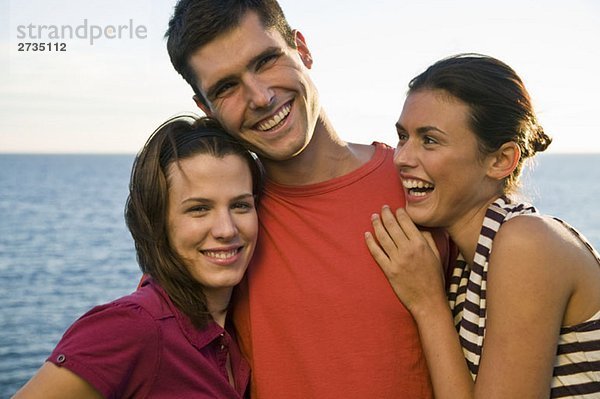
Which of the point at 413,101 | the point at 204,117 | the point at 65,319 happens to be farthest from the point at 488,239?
the point at 65,319

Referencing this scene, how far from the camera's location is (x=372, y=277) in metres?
2.91

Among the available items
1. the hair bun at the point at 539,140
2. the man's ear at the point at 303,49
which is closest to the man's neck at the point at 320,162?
A: the man's ear at the point at 303,49

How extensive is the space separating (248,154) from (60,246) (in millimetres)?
33105

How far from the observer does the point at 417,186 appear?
9.58ft

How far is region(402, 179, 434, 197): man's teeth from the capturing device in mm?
2904

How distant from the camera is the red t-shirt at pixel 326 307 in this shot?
282 cm

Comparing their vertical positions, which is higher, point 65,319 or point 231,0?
point 231,0

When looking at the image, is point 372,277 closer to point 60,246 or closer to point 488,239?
point 488,239

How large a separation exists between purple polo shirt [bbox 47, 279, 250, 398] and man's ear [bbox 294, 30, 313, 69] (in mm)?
1274

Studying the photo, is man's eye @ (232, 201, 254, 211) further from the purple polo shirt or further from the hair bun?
the hair bun

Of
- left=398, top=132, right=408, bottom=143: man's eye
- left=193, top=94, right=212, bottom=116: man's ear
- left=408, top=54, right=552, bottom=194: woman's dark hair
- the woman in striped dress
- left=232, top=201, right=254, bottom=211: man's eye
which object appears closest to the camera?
the woman in striped dress

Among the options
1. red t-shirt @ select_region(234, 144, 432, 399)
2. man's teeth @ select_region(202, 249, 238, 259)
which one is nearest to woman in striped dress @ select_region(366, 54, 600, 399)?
red t-shirt @ select_region(234, 144, 432, 399)

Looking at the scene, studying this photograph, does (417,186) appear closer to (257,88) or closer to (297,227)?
(297,227)

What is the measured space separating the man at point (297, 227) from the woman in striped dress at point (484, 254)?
5.1 inches
